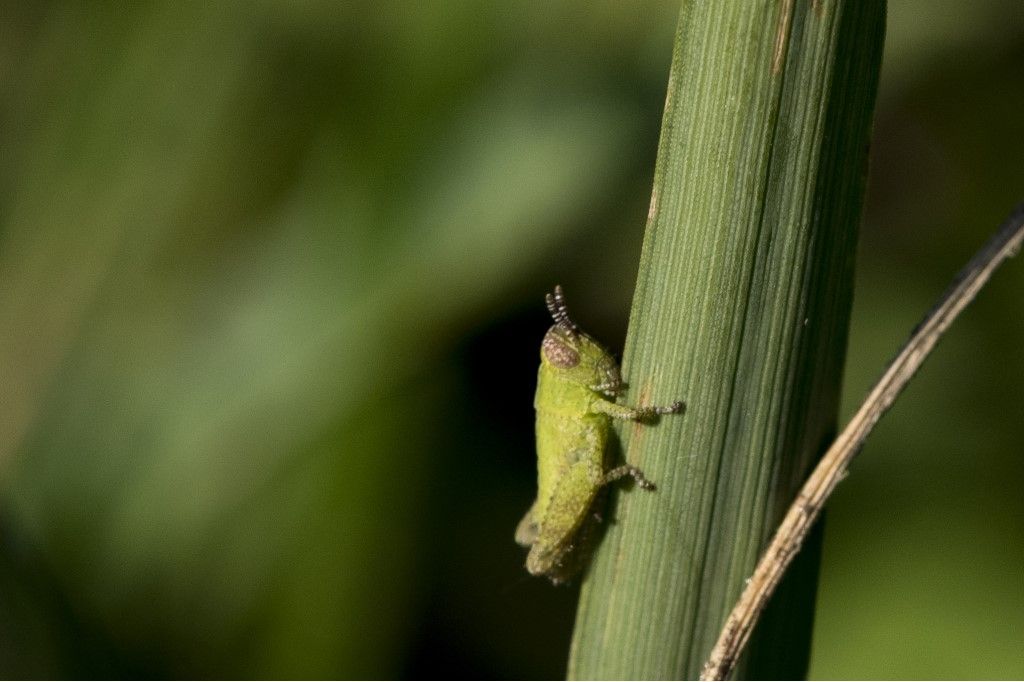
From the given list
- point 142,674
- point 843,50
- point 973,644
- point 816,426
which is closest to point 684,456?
point 816,426

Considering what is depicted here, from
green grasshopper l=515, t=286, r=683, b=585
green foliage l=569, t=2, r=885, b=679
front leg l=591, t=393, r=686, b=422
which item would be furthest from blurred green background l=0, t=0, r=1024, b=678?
green foliage l=569, t=2, r=885, b=679

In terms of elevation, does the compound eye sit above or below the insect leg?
above

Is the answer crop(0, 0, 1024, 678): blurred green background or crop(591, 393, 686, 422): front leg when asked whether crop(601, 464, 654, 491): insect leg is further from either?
crop(0, 0, 1024, 678): blurred green background

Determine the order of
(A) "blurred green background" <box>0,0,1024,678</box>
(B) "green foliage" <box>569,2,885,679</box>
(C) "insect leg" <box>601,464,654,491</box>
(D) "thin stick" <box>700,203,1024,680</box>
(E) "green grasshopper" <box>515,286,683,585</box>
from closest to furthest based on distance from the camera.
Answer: (B) "green foliage" <box>569,2,885,679</box> → (D) "thin stick" <box>700,203,1024,680</box> → (C) "insect leg" <box>601,464,654,491</box> → (E) "green grasshopper" <box>515,286,683,585</box> → (A) "blurred green background" <box>0,0,1024,678</box>

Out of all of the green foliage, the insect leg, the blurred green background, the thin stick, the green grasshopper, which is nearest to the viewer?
the green foliage

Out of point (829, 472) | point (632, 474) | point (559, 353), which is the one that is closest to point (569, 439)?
point (559, 353)

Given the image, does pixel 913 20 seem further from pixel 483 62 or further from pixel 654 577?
pixel 654 577
